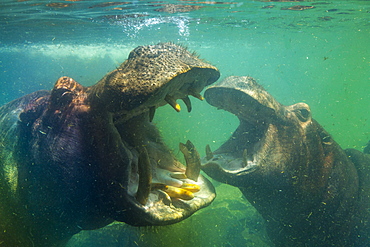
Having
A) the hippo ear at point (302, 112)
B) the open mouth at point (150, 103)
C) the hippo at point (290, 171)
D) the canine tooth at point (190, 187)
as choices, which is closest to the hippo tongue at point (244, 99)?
the hippo at point (290, 171)

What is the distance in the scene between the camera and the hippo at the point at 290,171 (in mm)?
3717

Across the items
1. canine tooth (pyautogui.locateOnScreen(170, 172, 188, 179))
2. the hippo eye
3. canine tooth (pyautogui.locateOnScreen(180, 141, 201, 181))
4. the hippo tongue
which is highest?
the hippo tongue

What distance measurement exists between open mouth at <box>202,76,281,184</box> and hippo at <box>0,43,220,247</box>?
3.93 ft

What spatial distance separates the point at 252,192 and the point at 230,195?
6.25 m

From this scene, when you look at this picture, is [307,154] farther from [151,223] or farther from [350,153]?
[151,223]

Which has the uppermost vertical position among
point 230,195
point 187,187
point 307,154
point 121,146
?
point 121,146

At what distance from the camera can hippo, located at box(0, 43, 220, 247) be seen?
6.47ft

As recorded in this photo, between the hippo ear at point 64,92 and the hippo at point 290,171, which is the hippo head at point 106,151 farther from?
the hippo at point 290,171

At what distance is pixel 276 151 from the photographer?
12.4ft

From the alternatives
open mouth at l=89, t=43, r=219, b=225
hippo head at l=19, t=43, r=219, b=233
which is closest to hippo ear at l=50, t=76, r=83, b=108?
hippo head at l=19, t=43, r=219, b=233

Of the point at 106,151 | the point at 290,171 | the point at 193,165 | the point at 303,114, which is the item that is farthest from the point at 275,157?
the point at 106,151

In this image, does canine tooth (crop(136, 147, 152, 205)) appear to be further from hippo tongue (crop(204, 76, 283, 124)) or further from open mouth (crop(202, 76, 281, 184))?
hippo tongue (crop(204, 76, 283, 124))

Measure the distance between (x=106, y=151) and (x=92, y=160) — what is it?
0.45ft

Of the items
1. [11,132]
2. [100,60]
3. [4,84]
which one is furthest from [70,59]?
[4,84]
